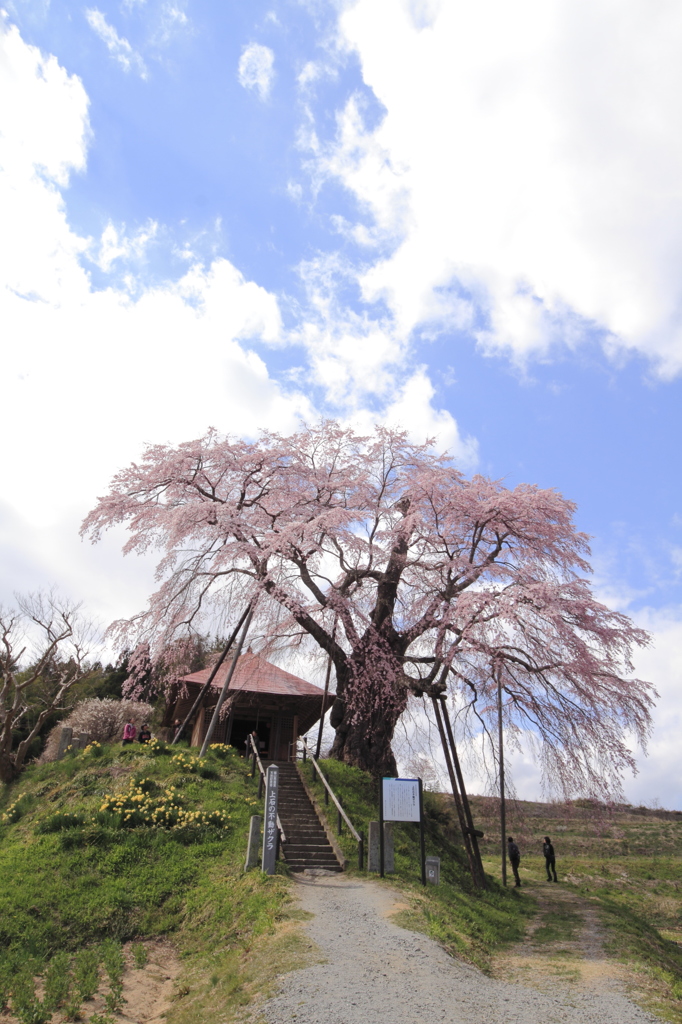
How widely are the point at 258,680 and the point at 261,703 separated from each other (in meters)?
0.99

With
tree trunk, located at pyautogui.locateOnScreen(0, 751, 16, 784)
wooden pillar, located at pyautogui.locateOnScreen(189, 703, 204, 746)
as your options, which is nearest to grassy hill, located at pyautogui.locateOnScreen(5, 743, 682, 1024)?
tree trunk, located at pyautogui.locateOnScreen(0, 751, 16, 784)

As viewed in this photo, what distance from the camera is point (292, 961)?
314 inches

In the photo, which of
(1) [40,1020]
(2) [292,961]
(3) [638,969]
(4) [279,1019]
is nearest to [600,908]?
(3) [638,969]

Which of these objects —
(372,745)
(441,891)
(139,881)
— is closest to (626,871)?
(372,745)

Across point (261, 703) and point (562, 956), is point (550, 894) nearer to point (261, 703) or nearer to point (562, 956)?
point (562, 956)

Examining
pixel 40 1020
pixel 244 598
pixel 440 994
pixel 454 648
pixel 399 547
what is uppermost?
pixel 399 547

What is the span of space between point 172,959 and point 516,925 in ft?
24.0

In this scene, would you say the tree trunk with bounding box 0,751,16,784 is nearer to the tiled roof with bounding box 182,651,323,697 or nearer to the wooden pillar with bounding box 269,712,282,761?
the tiled roof with bounding box 182,651,323,697

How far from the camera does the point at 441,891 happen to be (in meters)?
12.1

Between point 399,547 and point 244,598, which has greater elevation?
point 399,547

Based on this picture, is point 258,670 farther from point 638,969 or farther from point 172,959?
point 638,969

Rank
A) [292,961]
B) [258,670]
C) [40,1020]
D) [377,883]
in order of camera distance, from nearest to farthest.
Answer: [40,1020] → [292,961] → [377,883] → [258,670]

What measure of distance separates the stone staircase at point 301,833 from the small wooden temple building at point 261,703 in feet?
20.0

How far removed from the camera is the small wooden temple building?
77.6 feet
